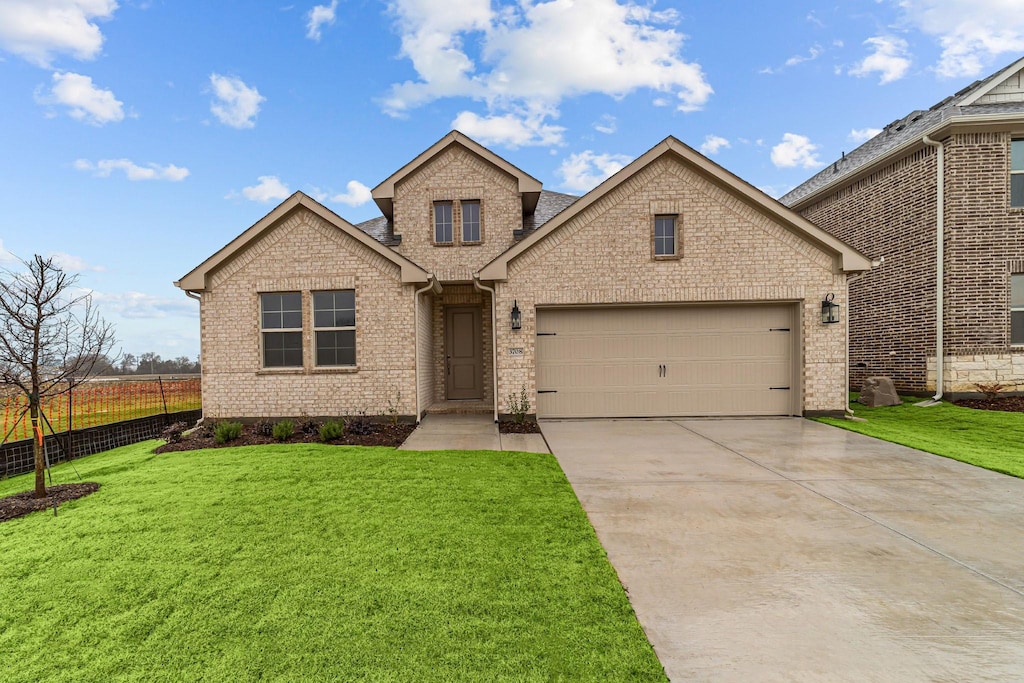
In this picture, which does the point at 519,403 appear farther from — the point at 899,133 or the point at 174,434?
the point at 899,133

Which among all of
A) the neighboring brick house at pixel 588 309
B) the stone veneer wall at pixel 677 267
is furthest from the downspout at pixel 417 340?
the stone veneer wall at pixel 677 267

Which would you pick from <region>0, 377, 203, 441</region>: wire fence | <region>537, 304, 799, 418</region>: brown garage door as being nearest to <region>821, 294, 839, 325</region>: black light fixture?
<region>537, 304, 799, 418</region>: brown garage door

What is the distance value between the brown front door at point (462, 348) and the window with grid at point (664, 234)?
191 inches

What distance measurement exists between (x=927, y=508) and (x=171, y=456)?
33.3 ft

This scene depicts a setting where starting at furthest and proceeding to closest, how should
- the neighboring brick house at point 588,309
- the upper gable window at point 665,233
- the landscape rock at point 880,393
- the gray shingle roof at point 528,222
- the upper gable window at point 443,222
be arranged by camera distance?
the gray shingle roof at point 528,222, the upper gable window at point 443,222, the landscape rock at point 880,393, the upper gable window at point 665,233, the neighboring brick house at point 588,309

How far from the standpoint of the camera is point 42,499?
16.6 feet

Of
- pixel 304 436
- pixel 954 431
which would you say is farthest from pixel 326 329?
pixel 954 431

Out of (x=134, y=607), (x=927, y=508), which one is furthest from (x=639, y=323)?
(x=134, y=607)

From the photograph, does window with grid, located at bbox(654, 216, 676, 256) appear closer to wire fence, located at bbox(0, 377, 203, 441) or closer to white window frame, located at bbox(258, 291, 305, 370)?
white window frame, located at bbox(258, 291, 305, 370)

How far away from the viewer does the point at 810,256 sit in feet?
30.7

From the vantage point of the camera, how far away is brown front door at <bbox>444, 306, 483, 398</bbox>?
38.6 ft

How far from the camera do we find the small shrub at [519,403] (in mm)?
9180

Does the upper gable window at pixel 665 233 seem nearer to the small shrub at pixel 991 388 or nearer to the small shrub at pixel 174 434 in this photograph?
the small shrub at pixel 991 388

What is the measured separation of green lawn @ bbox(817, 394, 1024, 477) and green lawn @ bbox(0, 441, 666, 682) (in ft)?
20.4
